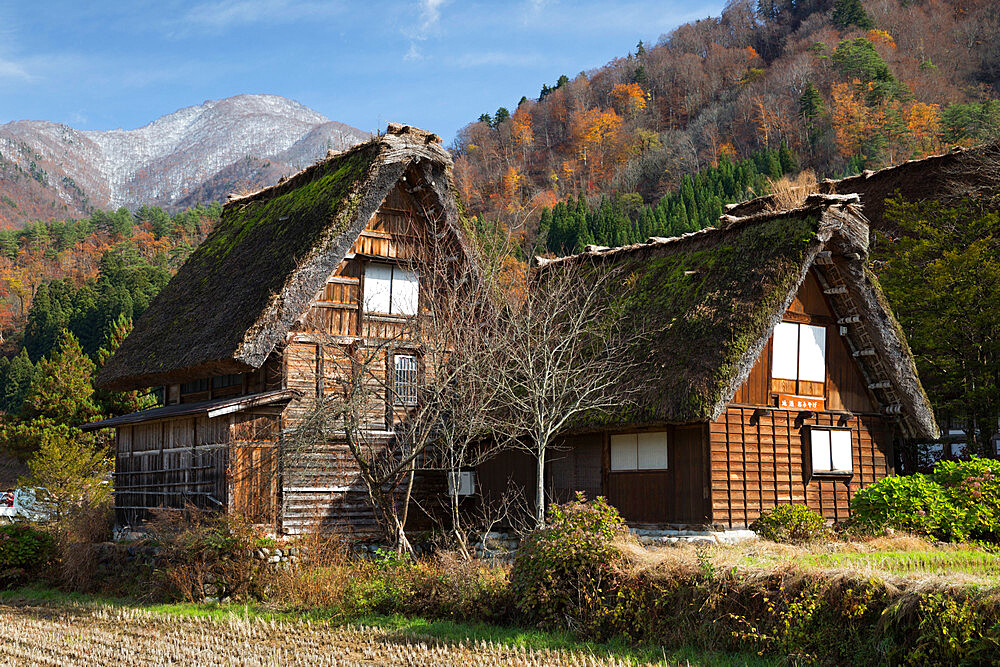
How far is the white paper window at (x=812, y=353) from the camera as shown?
61.6ft

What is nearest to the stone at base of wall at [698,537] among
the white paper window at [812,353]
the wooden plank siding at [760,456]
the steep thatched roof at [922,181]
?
the wooden plank siding at [760,456]

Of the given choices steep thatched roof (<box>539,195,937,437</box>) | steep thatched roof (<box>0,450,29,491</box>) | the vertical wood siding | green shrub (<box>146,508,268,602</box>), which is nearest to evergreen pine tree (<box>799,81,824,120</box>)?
steep thatched roof (<box>539,195,937,437</box>)

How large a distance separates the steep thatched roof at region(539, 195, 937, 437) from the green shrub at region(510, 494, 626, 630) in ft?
17.6

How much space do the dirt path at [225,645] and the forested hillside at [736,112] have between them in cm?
3583

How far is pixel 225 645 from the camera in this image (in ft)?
37.2

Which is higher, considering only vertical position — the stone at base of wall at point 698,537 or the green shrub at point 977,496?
the green shrub at point 977,496

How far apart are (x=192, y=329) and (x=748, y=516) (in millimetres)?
12634

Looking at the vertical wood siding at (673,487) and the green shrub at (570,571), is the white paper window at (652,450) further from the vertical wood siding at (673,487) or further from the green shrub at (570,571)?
the green shrub at (570,571)

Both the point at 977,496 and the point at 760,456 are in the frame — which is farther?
the point at 760,456

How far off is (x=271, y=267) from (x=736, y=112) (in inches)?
3091

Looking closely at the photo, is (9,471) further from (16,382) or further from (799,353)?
(799,353)

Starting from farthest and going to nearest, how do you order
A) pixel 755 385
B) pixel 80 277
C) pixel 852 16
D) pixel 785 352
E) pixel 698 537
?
pixel 852 16
pixel 80 277
pixel 785 352
pixel 755 385
pixel 698 537

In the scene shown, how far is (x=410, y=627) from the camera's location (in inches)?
466

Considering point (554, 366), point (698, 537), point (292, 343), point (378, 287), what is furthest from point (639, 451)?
point (292, 343)
